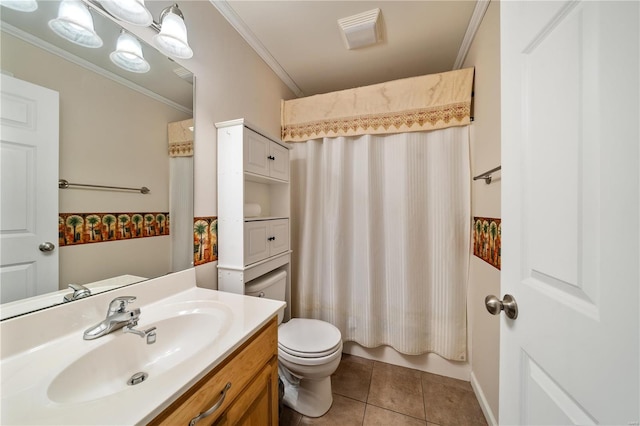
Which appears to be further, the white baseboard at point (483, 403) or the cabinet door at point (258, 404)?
the white baseboard at point (483, 403)

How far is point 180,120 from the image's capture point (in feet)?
3.51

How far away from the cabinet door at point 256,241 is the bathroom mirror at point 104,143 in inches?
14.5

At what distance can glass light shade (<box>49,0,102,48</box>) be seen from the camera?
0.70 m

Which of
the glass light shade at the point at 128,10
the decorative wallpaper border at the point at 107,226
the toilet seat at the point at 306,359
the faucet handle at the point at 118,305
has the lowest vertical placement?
the toilet seat at the point at 306,359

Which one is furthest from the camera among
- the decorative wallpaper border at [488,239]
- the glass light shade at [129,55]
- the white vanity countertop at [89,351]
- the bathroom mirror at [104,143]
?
the decorative wallpaper border at [488,239]

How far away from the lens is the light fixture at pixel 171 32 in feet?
3.00

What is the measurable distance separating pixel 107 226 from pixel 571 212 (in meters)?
1.33

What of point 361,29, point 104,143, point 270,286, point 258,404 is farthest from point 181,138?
point 361,29

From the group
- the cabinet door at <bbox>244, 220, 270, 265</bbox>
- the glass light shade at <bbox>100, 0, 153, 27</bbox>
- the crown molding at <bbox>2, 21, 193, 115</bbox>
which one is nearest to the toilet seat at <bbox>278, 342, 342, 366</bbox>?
the cabinet door at <bbox>244, 220, 270, 265</bbox>

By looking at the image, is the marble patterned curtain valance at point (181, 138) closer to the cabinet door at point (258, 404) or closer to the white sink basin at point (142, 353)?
the white sink basin at point (142, 353)

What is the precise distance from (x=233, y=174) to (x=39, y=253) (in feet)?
2.46

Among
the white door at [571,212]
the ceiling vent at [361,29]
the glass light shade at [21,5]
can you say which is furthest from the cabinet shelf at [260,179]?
the white door at [571,212]

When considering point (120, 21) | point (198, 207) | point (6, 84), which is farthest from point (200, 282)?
point (120, 21)

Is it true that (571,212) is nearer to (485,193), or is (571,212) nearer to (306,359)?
(485,193)
